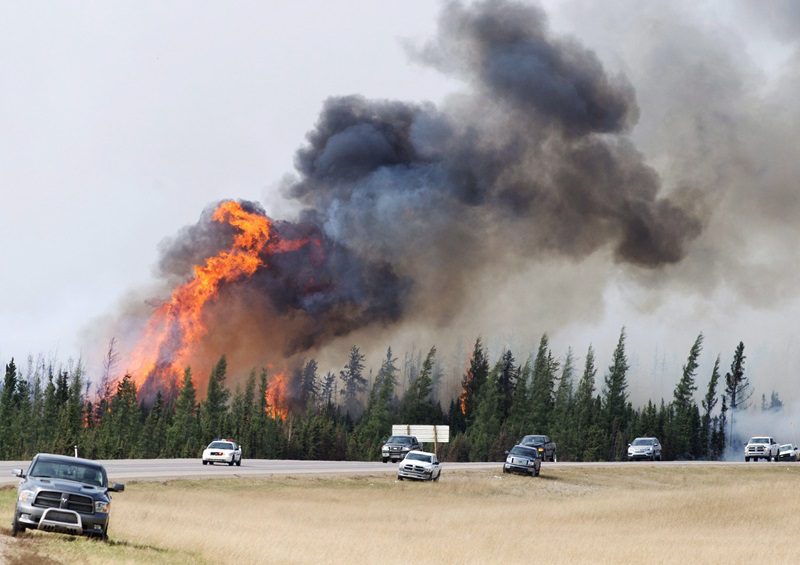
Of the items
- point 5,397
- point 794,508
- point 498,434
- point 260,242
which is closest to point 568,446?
point 498,434

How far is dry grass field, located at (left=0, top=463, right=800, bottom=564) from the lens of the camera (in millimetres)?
30047

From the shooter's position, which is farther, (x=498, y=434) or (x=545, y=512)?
(x=498, y=434)

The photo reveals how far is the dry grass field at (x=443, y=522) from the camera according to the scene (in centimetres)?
3005

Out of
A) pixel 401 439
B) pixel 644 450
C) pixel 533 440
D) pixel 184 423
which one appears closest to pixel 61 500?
pixel 401 439

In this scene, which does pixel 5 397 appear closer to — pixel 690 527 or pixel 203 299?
pixel 203 299

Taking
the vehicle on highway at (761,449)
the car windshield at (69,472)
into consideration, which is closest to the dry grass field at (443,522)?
the car windshield at (69,472)

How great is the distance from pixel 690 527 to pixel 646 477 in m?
29.0

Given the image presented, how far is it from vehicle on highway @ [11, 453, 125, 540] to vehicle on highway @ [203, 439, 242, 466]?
137ft

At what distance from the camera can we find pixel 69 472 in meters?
26.1

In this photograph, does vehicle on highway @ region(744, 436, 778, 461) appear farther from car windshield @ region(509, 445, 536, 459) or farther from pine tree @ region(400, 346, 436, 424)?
pine tree @ region(400, 346, 436, 424)

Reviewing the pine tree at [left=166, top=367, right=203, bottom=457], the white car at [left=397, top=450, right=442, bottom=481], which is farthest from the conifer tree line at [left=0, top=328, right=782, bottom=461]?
the white car at [left=397, top=450, right=442, bottom=481]

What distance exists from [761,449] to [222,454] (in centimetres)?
5659

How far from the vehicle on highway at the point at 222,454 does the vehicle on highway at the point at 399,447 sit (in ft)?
49.2

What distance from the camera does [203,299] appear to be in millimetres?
148250
